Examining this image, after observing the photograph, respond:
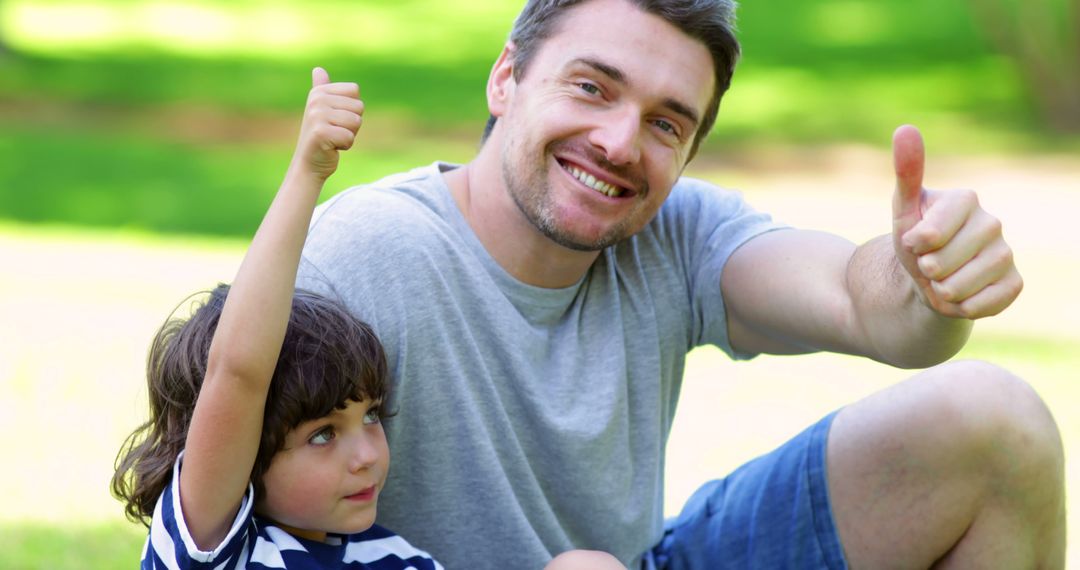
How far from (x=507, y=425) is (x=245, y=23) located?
20334mm

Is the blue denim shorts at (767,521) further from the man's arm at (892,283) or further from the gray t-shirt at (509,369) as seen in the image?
the man's arm at (892,283)

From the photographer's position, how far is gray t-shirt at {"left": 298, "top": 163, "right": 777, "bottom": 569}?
8.14 feet

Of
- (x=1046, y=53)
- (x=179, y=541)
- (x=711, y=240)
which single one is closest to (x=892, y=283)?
(x=711, y=240)

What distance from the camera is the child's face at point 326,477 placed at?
2232mm

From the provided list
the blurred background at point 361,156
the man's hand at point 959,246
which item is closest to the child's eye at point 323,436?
the man's hand at point 959,246

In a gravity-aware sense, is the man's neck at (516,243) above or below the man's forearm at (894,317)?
above

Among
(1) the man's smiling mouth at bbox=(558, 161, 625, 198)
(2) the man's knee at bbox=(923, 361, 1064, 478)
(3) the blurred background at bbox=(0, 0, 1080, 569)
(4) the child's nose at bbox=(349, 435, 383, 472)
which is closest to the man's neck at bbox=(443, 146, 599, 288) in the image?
(1) the man's smiling mouth at bbox=(558, 161, 625, 198)

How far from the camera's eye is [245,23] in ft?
71.8

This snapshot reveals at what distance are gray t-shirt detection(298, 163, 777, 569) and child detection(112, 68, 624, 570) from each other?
5.1 inches

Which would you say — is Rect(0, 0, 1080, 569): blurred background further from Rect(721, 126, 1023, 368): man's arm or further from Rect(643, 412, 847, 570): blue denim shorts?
Rect(721, 126, 1023, 368): man's arm

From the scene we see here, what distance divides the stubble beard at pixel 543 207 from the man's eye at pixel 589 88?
0.39ft

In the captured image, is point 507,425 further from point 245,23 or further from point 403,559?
point 245,23

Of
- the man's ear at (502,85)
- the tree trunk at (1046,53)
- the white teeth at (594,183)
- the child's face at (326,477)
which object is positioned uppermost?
the tree trunk at (1046,53)

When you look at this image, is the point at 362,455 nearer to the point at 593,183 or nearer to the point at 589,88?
the point at 593,183
